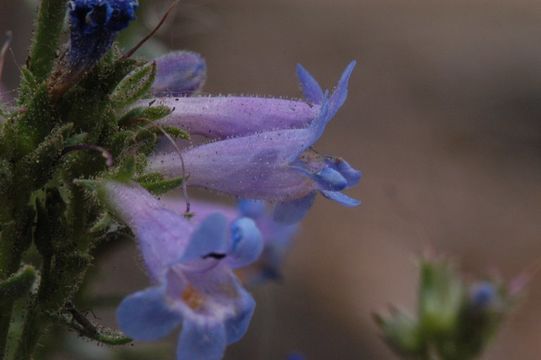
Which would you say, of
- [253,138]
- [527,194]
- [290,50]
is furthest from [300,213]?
[290,50]

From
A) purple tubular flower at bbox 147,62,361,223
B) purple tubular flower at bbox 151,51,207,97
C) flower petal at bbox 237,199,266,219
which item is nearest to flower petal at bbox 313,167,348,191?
purple tubular flower at bbox 147,62,361,223

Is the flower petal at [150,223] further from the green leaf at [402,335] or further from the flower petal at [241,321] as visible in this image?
the green leaf at [402,335]

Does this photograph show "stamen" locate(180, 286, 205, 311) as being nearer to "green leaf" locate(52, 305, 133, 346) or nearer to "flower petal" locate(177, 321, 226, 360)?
"flower petal" locate(177, 321, 226, 360)

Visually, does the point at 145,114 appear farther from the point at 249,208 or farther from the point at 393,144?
the point at 393,144

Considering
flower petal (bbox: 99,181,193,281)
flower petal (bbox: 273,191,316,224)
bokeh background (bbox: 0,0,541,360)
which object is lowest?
bokeh background (bbox: 0,0,541,360)

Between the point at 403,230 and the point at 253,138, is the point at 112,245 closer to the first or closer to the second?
the point at 253,138

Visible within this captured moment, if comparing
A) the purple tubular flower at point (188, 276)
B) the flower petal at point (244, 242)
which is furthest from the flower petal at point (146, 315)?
the flower petal at point (244, 242)

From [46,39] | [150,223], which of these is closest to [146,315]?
[150,223]
